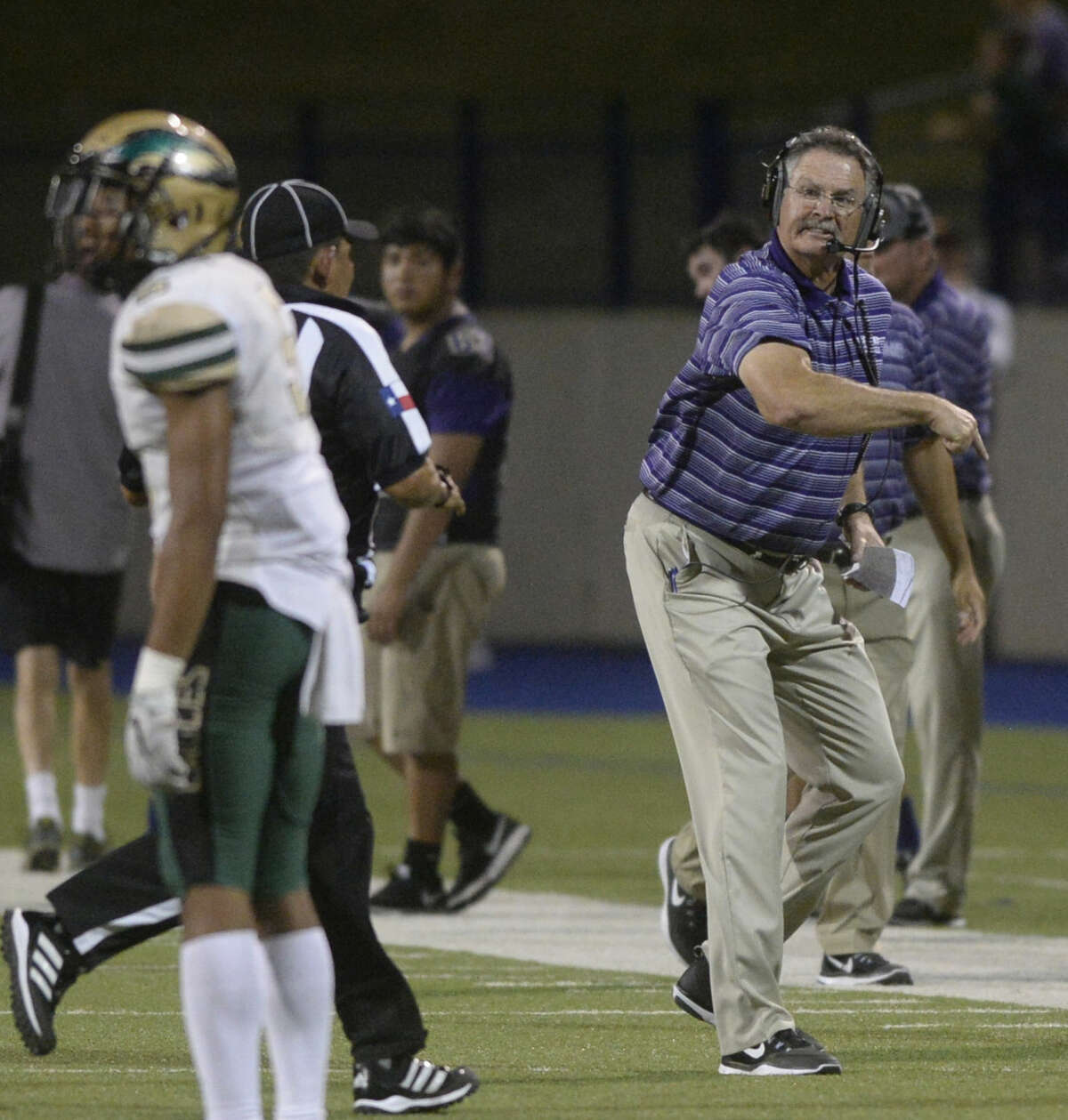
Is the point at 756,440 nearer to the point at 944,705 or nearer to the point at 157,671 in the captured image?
the point at 157,671

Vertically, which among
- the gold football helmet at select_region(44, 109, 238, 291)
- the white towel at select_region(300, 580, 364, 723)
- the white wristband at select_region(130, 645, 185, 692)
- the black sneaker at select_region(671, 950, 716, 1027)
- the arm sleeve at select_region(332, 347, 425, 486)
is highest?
the gold football helmet at select_region(44, 109, 238, 291)

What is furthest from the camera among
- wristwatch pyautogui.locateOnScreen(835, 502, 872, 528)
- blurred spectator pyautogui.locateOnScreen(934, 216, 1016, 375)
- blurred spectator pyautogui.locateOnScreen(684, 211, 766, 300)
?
blurred spectator pyautogui.locateOnScreen(934, 216, 1016, 375)

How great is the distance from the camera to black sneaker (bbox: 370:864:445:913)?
8.50m

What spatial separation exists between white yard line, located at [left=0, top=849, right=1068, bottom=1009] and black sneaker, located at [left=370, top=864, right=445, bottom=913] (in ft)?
0.19

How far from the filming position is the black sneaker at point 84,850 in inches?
366

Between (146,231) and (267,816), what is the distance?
1.10m

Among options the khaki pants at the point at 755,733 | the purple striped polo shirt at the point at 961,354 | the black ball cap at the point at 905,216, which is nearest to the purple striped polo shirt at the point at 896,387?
the black ball cap at the point at 905,216

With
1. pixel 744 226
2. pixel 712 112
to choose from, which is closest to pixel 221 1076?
pixel 744 226

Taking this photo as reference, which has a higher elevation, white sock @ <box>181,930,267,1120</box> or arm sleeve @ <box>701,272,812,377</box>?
arm sleeve @ <box>701,272,812,377</box>

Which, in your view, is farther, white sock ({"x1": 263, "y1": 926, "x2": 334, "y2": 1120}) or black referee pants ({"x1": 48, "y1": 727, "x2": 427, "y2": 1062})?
black referee pants ({"x1": 48, "y1": 727, "x2": 427, "y2": 1062})

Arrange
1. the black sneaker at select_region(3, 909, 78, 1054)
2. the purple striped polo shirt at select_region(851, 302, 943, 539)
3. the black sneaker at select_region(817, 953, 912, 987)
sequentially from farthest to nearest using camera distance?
the purple striped polo shirt at select_region(851, 302, 943, 539)
the black sneaker at select_region(817, 953, 912, 987)
the black sneaker at select_region(3, 909, 78, 1054)

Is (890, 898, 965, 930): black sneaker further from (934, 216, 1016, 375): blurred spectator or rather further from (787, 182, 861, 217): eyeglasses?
(934, 216, 1016, 375): blurred spectator

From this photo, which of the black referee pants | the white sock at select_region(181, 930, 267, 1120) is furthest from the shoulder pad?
the black referee pants

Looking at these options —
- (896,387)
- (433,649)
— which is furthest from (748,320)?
(433,649)
